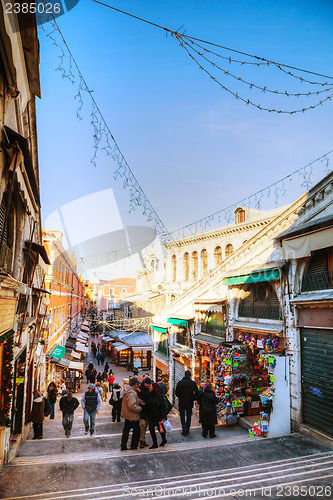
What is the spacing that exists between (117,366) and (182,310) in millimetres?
18600

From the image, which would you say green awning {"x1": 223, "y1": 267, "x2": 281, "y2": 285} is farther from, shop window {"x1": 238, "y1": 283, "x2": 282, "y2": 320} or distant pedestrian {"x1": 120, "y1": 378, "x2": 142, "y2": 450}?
distant pedestrian {"x1": 120, "y1": 378, "x2": 142, "y2": 450}

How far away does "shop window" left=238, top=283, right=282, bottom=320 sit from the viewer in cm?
1004

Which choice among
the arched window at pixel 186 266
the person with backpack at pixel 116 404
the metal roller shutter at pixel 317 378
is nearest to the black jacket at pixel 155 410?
the metal roller shutter at pixel 317 378

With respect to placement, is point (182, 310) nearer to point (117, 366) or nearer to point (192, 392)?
point (192, 392)

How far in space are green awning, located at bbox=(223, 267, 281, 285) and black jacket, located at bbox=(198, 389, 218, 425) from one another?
12.1ft

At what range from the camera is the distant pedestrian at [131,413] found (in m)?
7.35

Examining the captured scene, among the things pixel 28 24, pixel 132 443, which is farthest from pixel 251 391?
pixel 28 24

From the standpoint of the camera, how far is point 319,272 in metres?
8.52

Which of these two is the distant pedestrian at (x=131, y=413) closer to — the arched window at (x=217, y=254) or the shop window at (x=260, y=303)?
the shop window at (x=260, y=303)

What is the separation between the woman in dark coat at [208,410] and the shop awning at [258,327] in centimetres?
244

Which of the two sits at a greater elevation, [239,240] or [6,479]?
[239,240]

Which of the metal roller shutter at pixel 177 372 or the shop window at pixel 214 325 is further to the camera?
the metal roller shutter at pixel 177 372

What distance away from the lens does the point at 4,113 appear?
16.5 feet

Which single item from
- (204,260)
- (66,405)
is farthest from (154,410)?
(204,260)
